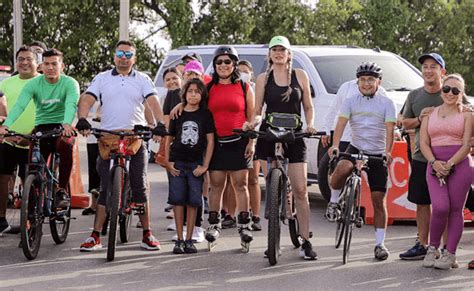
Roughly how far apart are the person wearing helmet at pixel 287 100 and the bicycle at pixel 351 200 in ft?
1.16

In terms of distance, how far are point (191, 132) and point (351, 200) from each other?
1.64 m

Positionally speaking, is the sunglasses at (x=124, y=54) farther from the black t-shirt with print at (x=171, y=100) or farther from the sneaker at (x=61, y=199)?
the black t-shirt with print at (x=171, y=100)

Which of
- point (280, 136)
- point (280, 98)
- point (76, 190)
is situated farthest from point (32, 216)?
point (76, 190)

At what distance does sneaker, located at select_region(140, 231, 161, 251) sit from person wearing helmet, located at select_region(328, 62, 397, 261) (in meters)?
1.79

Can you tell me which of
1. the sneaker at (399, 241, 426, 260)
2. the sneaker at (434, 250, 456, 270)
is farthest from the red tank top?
the sneaker at (434, 250, 456, 270)

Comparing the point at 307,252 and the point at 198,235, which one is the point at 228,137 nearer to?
the point at 198,235

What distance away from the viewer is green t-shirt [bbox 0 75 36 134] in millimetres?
11750

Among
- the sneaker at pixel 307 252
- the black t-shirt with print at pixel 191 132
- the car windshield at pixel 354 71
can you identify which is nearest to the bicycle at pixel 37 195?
the black t-shirt with print at pixel 191 132

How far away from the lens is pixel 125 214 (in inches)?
425

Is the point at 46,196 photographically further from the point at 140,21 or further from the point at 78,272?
the point at 140,21

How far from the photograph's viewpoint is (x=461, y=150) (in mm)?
10047

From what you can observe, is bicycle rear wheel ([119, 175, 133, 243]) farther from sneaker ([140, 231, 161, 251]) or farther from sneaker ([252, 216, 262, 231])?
sneaker ([252, 216, 262, 231])

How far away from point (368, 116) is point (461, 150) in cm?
92

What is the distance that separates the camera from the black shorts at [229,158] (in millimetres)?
10969
